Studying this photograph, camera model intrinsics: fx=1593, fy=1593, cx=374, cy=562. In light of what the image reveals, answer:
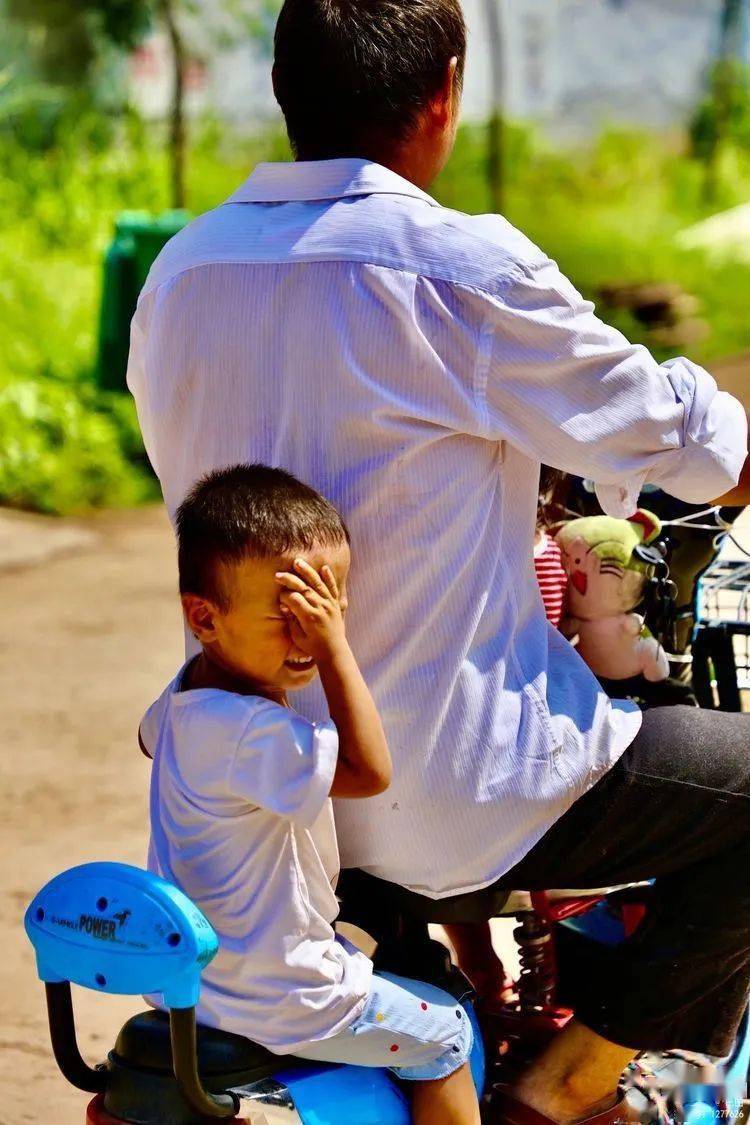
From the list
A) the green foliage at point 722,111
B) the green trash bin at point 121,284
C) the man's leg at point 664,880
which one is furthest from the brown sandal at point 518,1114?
the green foliage at point 722,111

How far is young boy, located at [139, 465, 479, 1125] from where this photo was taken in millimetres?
1749

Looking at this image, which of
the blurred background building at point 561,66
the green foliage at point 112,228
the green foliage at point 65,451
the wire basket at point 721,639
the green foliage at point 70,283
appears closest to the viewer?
the wire basket at point 721,639

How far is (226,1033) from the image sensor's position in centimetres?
184

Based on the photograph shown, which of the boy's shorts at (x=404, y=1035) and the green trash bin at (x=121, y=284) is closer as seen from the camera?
the boy's shorts at (x=404, y=1035)

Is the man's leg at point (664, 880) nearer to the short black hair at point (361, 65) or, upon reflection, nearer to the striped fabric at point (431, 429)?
the striped fabric at point (431, 429)

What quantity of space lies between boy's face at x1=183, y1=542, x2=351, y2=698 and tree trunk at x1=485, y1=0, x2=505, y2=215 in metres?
8.23

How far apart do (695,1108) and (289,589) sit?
1138 millimetres

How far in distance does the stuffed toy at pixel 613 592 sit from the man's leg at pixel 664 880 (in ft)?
0.69

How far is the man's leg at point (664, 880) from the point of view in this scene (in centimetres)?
202

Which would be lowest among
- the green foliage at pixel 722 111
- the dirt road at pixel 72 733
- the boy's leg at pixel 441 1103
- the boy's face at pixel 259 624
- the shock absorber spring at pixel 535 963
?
the dirt road at pixel 72 733

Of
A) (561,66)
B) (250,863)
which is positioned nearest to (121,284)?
(561,66)

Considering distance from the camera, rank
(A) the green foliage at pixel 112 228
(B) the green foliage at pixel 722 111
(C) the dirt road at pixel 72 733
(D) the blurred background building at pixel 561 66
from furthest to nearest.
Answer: (B) the green foliage at pixel 722 111 < (D) the blurred background building at pixel 561 66 < (A) the green foliage at pixel 112 228 < (C) the dirt road at pixel 72 733

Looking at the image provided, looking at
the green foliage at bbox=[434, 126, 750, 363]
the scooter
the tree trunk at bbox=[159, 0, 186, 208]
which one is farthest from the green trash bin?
the scooter

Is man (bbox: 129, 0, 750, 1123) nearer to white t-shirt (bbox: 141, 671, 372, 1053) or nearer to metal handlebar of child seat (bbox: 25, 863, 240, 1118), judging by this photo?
white t-shirt (bbox: 141, 671, 372, 1053)
